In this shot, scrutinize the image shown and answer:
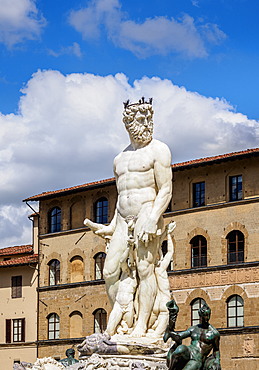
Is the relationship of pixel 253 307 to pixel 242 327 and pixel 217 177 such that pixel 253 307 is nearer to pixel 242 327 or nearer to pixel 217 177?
pixel 242 327

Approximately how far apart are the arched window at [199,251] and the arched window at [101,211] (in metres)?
6.77

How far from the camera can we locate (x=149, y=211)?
1519 cm

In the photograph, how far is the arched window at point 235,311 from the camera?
43.6 meters

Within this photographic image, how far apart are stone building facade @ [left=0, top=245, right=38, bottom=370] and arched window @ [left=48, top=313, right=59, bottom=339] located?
1.03 metres

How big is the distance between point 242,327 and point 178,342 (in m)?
32.9

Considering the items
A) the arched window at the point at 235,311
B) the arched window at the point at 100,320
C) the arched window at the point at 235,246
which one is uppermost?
the arched window at the point at 235,246

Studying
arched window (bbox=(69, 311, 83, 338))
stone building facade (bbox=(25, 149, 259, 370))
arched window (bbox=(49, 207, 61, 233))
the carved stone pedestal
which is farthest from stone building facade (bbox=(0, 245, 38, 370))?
the carved stone pedestal

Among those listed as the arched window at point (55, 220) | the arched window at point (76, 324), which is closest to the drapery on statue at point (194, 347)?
the arched window at point (76, 324)

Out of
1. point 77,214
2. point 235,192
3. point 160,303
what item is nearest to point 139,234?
point 160,303

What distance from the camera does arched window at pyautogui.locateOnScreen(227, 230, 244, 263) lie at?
44.5 meters

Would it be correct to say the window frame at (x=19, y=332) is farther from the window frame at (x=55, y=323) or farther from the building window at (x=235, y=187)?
the building window at (x=235, y=187)

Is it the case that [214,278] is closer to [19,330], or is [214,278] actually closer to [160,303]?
[19,330]

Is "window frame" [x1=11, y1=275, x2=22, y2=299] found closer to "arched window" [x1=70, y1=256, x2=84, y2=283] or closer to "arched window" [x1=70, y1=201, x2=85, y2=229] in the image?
"arched window" [x1=70, y1=256, x2=84, y2=283]

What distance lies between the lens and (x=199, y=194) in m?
47.0
